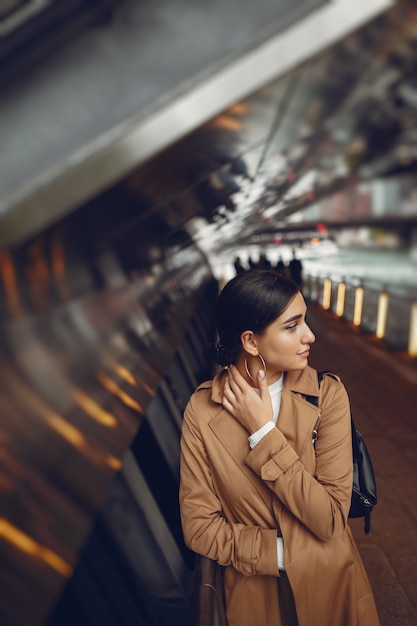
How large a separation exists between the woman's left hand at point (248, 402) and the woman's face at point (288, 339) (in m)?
0.08

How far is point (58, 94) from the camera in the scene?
119cm

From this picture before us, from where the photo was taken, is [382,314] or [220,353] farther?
[382,314]

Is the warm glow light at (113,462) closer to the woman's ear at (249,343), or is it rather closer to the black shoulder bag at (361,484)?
the woman's ear at (249,343)

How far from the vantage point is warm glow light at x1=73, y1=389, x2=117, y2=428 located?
135 cm

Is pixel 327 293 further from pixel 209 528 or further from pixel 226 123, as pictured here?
pixel 226 123

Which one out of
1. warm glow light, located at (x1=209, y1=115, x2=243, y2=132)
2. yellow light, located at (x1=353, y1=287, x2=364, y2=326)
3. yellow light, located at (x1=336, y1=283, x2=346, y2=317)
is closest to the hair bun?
warm glow light, located at (x1=209, y1=115, x2=243, y2=132)

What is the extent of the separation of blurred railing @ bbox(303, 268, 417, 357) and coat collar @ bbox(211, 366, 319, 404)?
5789 millimetres

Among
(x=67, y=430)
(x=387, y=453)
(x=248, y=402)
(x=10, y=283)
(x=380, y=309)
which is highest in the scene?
(x=10, y=283)

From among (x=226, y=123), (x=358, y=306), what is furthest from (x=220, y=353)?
(x=358, y=306)

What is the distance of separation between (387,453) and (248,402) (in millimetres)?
3635

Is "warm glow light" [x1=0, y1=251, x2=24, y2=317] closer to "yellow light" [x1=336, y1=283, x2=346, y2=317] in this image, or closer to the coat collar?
the coat collar

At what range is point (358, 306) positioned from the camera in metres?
11.7

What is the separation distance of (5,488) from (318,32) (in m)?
1.12

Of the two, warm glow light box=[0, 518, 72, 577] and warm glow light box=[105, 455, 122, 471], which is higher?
warm glow light box=[0, 518, 72, 577]
